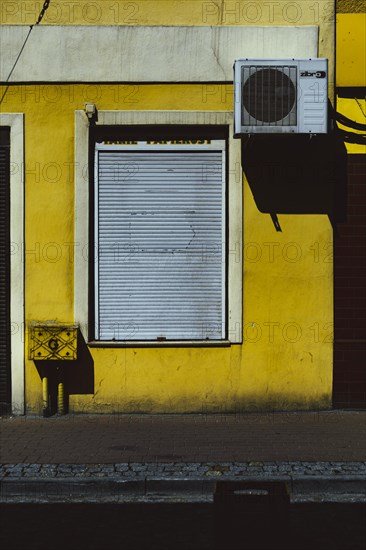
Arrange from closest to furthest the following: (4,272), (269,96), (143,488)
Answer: (143,488)
(269,96)
(4,272)

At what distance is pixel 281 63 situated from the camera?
33.9ft

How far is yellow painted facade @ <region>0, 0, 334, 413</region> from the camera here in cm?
1084

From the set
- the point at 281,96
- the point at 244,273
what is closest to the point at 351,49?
the point at 281,96

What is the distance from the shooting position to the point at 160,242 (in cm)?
1101

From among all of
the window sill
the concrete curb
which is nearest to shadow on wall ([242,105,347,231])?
the window sill

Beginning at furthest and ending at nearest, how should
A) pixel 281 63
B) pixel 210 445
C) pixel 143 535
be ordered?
pixel 281 63
pixel 210 445
pixel 143 535

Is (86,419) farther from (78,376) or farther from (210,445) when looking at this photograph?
(210,445)

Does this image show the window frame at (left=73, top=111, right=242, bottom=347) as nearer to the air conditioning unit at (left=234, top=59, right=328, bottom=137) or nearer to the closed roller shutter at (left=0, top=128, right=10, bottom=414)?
the air conditioning unit at (left=234, top=59, right=328, bottom=137)

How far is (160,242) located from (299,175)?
6.12ft

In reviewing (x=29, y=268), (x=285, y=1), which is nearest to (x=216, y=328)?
(x=29, y=268)

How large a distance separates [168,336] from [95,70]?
3.30 meters

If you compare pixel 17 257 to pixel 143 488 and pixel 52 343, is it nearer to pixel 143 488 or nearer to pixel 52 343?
pixel 52 343

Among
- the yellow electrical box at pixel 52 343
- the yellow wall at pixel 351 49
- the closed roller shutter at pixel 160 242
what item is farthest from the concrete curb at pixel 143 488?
the yellow wall at pixel 351 49

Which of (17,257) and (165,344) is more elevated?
(17,257)
